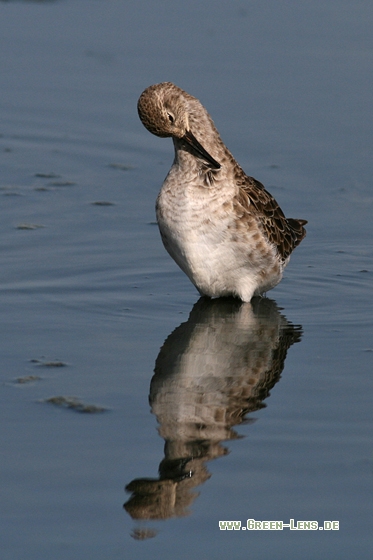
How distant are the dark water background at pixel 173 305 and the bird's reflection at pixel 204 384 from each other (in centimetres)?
1

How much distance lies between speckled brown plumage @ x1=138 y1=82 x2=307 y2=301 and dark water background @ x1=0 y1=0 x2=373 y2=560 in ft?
0.86

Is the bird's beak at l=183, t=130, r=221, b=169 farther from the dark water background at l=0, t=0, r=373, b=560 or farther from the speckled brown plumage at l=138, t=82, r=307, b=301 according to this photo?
the dark water background at l=0, t=0, r=373, b=560

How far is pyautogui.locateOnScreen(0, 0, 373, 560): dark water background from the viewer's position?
5.02m

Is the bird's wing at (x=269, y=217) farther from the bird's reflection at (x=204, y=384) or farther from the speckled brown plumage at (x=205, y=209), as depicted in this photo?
the bird's reflection at (x=204, y=384)

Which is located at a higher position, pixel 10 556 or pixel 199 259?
pixel 199 259

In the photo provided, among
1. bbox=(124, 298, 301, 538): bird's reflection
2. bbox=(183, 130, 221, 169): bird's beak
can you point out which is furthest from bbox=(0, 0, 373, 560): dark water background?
bbox=(183, 130, 221, 169): bird's beak

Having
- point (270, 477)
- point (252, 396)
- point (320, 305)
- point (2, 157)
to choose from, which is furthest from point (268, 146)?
point (270, 477)

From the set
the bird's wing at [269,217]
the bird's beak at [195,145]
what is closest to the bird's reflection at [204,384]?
the bird's wing at [269,217]

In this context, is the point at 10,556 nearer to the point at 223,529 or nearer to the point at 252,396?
the point at 223,529

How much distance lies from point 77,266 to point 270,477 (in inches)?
144

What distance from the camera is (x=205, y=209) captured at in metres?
7.79

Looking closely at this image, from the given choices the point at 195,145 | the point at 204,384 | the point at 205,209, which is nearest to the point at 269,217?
the point at 205,209

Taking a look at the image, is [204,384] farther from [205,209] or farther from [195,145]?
[195,145]

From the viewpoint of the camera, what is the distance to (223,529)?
15.8ft
